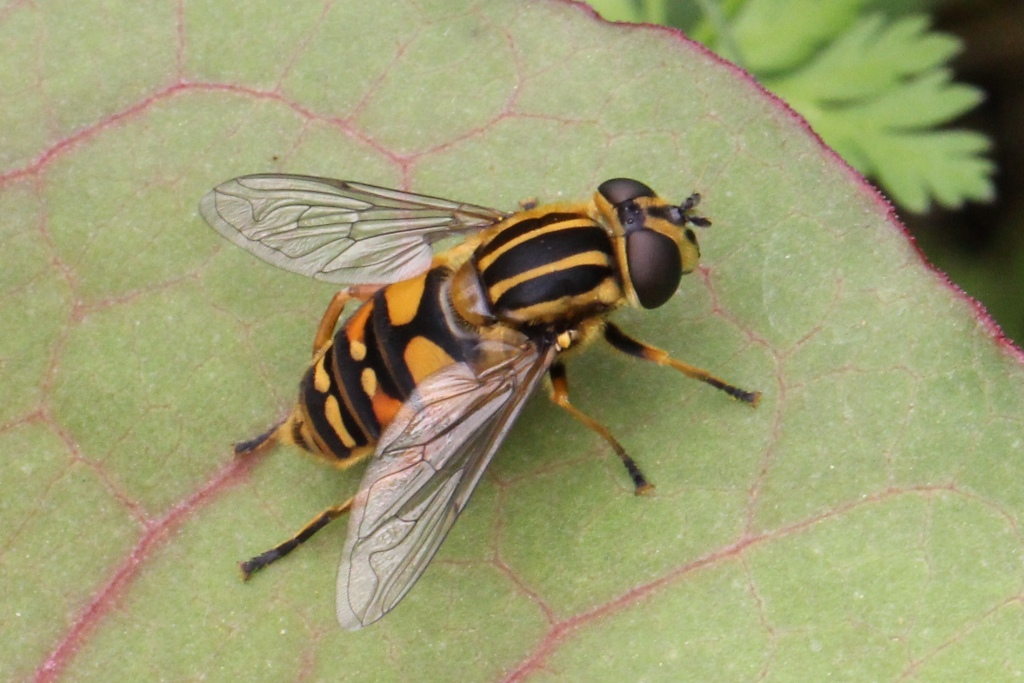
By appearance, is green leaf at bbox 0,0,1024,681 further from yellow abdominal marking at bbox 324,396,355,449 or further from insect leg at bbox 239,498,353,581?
yellow abdominal marking at bbox 324,396,355,449

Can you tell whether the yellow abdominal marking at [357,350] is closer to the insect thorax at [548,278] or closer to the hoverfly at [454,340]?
the hoverfly at [454,340]

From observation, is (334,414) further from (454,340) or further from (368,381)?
(454,340)

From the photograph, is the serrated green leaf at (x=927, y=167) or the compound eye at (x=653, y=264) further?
the serrated green leaf at (x=927, y=167)

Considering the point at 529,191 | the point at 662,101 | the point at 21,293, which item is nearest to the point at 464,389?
the point at 529,191

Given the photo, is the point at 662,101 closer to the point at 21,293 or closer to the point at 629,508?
the point at 629,508

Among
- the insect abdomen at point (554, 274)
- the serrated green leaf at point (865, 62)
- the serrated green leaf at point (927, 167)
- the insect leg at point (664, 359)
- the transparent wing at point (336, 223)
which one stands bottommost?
the serrated green leaf at point (927, 167)

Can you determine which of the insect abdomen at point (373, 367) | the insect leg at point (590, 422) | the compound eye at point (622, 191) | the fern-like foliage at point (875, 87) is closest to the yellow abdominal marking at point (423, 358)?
the insect abdomen at point (373, 367)
